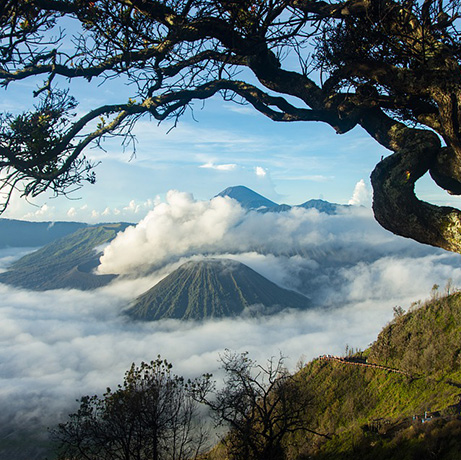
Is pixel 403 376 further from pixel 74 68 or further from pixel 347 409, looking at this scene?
pixel 74 68

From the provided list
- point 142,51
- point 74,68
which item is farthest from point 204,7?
point 74,68

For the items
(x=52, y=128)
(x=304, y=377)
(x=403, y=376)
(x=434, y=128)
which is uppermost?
(x=52, y=128)

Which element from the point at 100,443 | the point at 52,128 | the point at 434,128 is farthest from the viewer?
the point at 100,443

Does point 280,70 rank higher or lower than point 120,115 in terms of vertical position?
higher

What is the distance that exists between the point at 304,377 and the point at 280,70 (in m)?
41.5

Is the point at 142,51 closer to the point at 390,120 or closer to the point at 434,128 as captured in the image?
the point at 390,120

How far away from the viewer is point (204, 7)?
4.71 meters

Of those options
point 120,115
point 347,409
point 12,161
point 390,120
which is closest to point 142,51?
point 120,115

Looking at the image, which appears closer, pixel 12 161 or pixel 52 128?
pixel 12 161

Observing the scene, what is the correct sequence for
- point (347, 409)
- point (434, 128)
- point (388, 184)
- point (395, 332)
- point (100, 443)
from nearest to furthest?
point (388, 184) → point (434, 128) → point (100, 443) → point (347, 409) → point (395, 332)

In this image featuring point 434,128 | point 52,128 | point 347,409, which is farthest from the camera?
point 347,409

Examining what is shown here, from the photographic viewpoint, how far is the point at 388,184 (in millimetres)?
4527

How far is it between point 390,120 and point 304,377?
41.0 m

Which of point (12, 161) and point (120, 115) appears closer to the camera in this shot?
point (12, 161)
